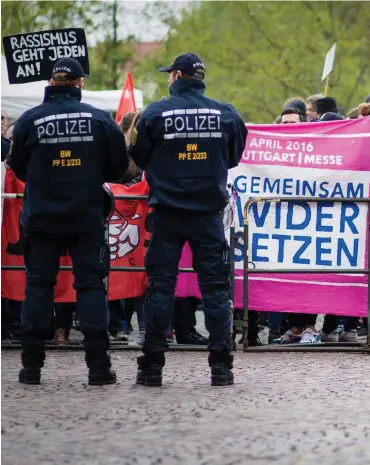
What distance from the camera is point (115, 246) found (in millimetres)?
10758

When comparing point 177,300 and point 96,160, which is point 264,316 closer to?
point 177,300

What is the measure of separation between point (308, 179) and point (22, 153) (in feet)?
10.1

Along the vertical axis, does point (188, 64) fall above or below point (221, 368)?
above

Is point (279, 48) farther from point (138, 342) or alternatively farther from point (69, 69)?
point (69, 69)

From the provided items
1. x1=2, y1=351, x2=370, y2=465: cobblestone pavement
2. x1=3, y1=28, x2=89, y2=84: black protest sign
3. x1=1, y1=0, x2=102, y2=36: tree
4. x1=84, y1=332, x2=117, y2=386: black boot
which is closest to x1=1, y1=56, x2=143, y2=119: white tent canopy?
x1=3, y1=28, x2=89, y2=84: black protest sign

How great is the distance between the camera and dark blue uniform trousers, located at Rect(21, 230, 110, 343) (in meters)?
8.36

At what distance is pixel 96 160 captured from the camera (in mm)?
8344

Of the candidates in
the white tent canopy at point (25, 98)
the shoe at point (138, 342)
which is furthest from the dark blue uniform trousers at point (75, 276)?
the white tent canopy at point (25, 98)

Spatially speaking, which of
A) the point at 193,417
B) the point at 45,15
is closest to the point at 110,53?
the point at 45,15

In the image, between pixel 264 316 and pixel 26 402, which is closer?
pixel 26 402

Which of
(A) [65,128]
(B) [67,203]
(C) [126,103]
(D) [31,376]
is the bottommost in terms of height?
(D) [31,376]

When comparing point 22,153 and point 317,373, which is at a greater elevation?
point 22,153

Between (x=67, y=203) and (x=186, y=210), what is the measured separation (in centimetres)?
77

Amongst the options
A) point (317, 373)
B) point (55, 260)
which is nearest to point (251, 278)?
point (317, 373)
